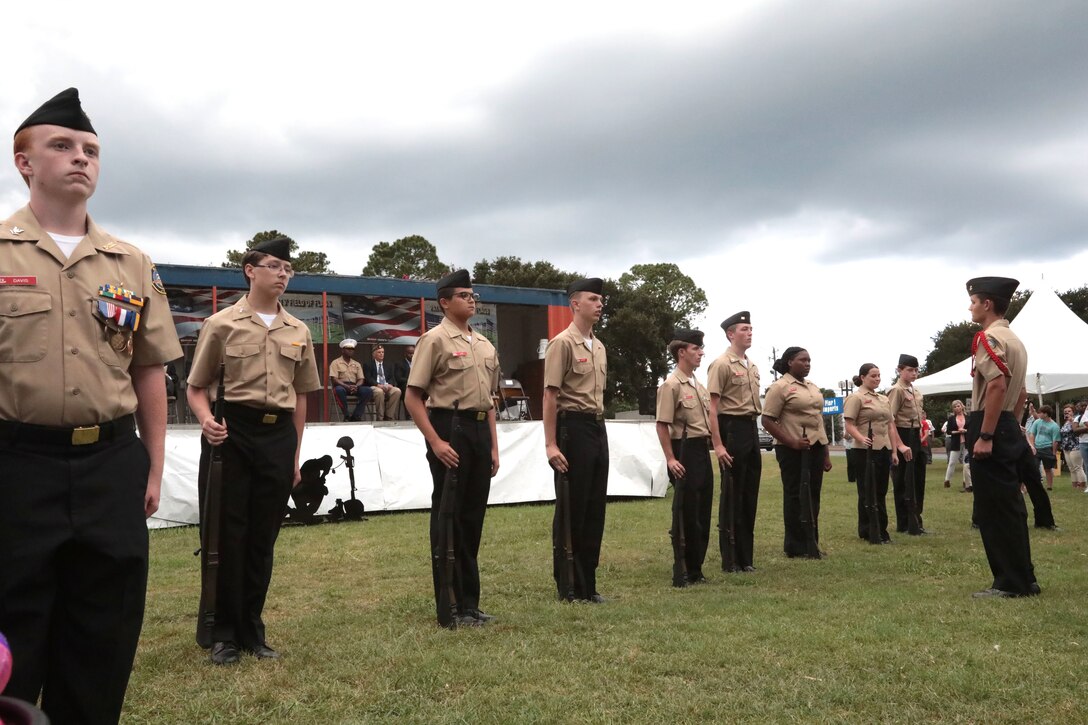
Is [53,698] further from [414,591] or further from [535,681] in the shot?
[414,591]

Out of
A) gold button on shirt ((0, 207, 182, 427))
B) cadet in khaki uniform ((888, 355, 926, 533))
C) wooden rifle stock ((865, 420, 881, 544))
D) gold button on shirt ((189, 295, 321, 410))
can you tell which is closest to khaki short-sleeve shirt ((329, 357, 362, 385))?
cadet in khaki uniform ((888, 355, 926, 533))

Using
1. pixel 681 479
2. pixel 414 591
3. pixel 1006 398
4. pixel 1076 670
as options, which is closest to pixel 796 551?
pixel 681 479

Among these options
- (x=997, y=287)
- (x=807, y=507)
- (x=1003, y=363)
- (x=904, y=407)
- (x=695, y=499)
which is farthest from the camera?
(x=904, y=407)

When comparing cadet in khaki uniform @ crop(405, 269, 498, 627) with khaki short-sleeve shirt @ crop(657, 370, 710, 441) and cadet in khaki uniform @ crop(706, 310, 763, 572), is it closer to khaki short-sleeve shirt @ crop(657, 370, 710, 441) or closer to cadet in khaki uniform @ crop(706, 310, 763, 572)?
khaki short-sleeve shirt @ crop(657, 370, 710, 441)

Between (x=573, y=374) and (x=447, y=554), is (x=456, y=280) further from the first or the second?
(x=447, y=554)

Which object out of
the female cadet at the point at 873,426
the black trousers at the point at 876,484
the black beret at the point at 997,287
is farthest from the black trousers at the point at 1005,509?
the female cadet at the point at 873,426

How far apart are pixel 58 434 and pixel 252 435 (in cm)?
231

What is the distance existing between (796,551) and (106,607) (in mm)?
7498

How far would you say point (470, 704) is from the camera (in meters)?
4.06

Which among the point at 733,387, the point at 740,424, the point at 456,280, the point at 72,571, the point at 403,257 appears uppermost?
the point at 403,257

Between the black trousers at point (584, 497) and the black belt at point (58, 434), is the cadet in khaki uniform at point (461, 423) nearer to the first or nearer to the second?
the black trousers at point (584, 497)

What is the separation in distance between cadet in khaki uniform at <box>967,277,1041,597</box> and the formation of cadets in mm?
15

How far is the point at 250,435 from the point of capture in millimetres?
5086

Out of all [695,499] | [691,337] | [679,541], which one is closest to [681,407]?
[691,337]
